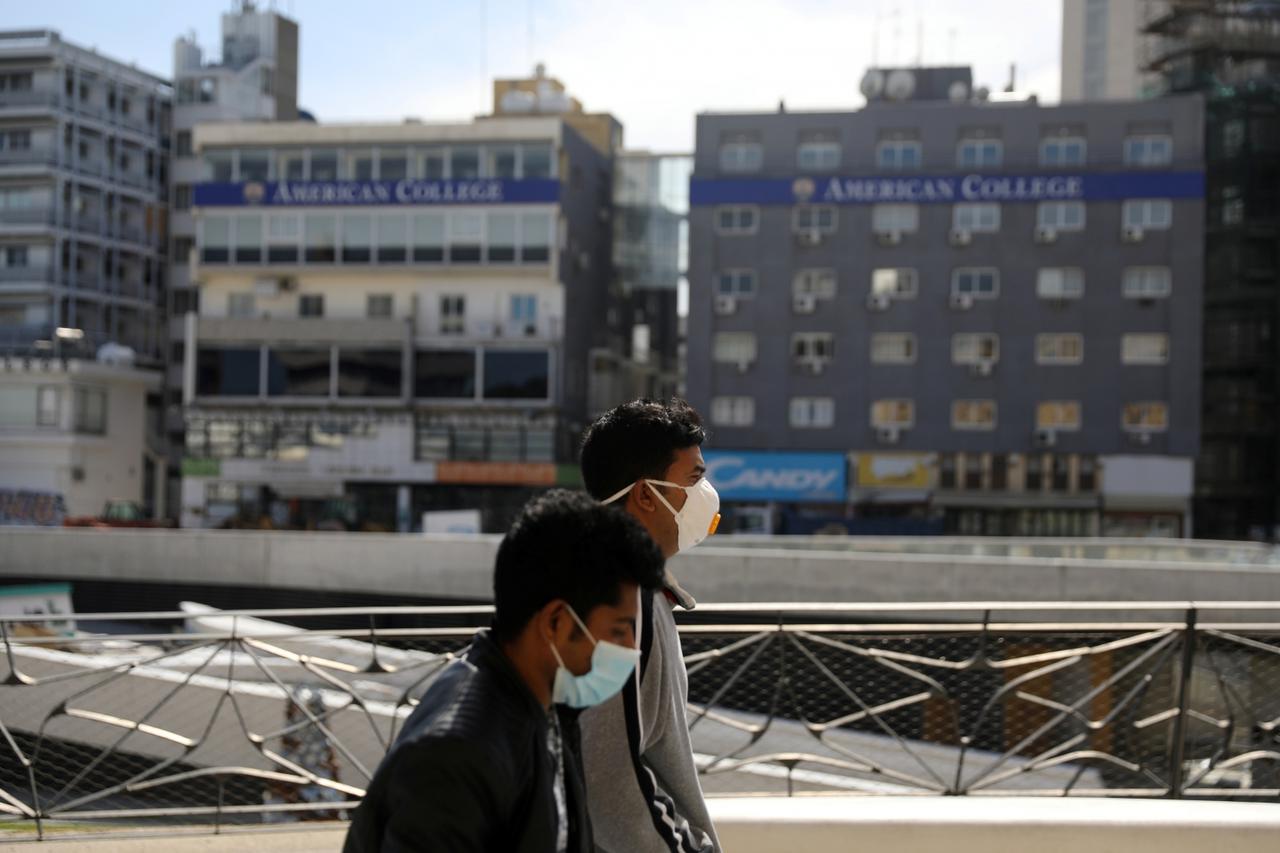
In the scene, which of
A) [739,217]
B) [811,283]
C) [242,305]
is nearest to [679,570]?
[811,283]

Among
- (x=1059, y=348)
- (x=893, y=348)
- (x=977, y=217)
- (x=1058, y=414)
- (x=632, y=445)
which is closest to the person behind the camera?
(x=632, y=445)

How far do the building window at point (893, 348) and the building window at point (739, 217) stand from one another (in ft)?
16.5

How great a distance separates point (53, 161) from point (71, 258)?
3.39 m

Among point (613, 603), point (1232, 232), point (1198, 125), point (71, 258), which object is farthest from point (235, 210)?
point (613, 603)

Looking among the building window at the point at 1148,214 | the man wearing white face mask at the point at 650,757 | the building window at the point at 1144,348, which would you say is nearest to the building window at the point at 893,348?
the building window at the point at 1144,348

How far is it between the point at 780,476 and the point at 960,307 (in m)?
7.34

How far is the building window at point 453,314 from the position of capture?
133 feet

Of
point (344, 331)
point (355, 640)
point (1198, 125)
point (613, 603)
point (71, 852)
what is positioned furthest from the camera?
point (344, 331)

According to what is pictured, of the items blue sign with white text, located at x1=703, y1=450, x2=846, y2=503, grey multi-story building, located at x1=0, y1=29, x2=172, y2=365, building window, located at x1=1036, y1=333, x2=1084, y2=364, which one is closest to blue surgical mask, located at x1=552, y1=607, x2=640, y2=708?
blue sign with white text, located at x1=703, y1=450, x2=846, y2=503

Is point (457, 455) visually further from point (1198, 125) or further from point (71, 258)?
point (1198, 125)

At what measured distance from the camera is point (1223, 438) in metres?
41.8

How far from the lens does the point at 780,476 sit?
3816 cm

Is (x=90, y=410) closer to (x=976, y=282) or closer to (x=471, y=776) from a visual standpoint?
(x=976, y=282)

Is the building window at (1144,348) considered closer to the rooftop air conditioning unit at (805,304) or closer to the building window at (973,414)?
the building window at (973,414)
